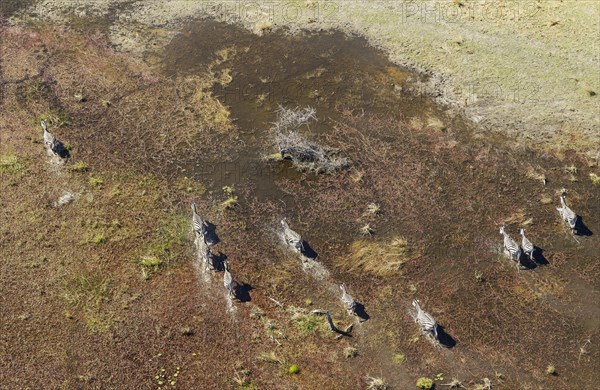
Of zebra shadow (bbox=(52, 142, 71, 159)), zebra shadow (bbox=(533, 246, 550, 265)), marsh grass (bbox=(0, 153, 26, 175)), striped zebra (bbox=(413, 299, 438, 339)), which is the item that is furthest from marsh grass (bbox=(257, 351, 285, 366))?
marsh grass (bbox=(0, 153, 26, 175))

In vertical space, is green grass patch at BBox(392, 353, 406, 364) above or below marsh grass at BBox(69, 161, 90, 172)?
above

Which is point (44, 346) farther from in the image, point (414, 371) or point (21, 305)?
point (414, 371)

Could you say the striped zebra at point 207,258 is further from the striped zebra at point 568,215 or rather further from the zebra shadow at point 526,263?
the striped zebra at point 568,215

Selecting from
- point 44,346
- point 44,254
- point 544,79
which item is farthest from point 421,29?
point 44,346

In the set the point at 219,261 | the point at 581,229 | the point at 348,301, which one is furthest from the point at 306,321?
the point at 581,229

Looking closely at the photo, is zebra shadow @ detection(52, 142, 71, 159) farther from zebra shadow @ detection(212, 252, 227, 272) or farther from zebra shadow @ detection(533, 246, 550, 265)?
zebra shadow @ detection(533, 246, 550, 265)

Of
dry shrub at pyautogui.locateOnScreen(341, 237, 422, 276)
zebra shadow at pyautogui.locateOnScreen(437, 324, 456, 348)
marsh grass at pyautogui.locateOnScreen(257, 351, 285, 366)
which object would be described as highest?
dry shrub at pyautogui.locateOnScreen(341, 237, 422, 276)

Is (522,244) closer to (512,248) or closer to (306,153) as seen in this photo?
(512,248)
